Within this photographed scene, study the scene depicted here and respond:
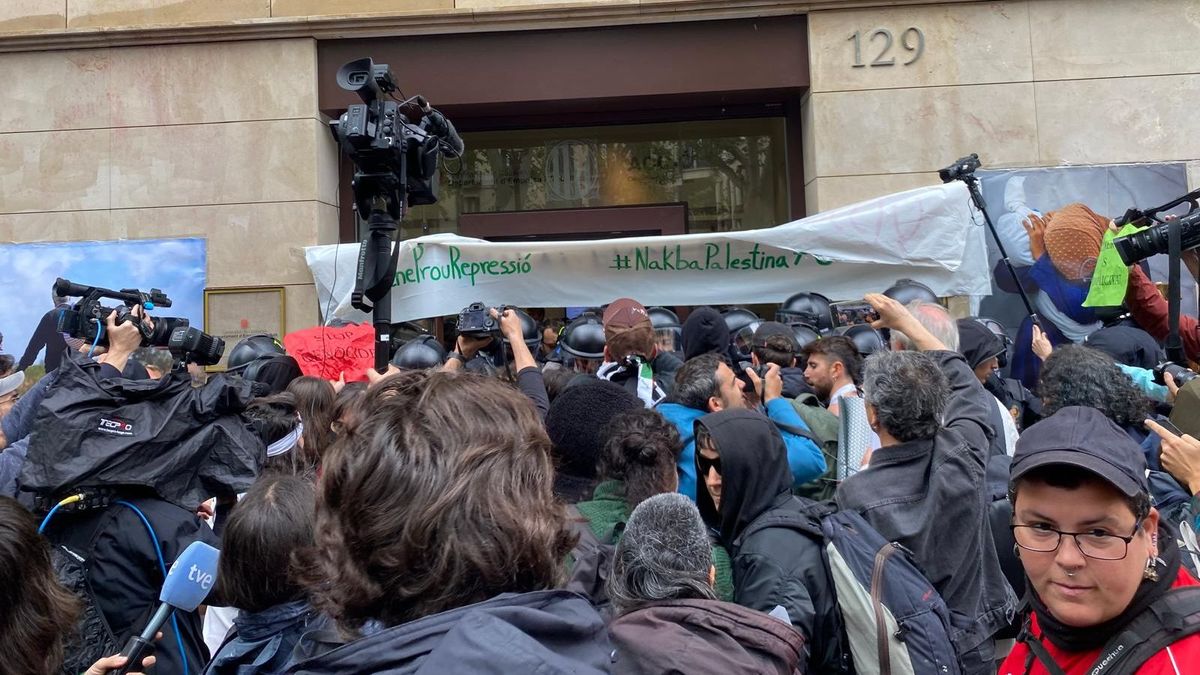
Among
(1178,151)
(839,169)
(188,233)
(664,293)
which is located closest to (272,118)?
(188,233)

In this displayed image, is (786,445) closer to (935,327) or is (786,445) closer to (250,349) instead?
(935,327)

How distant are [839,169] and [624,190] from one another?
2442 mm

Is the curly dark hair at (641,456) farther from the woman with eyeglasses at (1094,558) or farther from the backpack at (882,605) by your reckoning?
the woman with eyeglasses at (1094,558)

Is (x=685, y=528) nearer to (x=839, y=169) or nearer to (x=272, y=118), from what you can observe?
(x=839, y=169)

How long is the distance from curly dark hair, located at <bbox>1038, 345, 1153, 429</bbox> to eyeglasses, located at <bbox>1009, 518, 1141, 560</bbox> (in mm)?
1610

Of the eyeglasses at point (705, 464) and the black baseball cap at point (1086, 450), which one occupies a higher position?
the black baseball cap at point (1086, 450)

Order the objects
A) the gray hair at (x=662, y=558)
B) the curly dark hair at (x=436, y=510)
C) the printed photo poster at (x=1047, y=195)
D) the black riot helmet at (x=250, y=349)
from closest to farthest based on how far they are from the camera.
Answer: the curly dark hair at (x=436, y=510) < the gray hair at (x=662, y=558) < the black riot helmet at (x=250, y=349) < the printed photo poster at (x=1047, y=195)

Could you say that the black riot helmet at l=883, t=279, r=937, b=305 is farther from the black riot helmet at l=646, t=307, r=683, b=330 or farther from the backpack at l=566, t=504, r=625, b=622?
the backpack at l=566, t=504, r=625, b=622

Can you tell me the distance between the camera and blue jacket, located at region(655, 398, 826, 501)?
3.60 m

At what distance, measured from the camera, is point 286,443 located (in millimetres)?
3979

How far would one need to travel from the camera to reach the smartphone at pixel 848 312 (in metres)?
6.69

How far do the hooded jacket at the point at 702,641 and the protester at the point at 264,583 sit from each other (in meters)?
0.80

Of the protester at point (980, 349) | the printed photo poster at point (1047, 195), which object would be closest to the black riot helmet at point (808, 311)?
the protester at point (980, 349)

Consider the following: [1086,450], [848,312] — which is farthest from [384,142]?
[1086,450]
